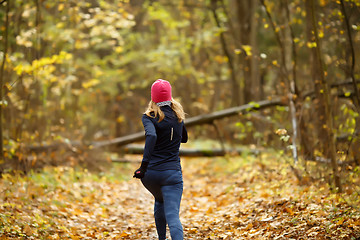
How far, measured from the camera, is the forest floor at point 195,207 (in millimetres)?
5496

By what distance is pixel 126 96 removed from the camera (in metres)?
22.4

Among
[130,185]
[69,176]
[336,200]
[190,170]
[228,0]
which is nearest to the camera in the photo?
[336,200]

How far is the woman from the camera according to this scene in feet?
15.2

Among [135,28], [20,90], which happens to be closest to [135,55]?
[135,28]

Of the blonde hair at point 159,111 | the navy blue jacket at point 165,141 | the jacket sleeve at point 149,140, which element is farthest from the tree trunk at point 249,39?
the jacket sleeve at point 149,140

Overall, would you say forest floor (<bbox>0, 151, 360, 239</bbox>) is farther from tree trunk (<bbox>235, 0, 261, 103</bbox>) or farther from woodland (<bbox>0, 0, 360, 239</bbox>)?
tree trunk (<bbox>235, 0, 261, 103</bbox>)

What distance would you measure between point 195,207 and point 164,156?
12.0 ft

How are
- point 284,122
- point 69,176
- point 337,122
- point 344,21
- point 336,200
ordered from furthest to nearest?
point 69,176 < point 284,122 < point 337,122 < point 344,21 < point 336,200

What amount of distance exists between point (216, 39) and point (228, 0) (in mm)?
2734

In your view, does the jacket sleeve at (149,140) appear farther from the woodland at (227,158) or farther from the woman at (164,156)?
the woodland at (227,158)

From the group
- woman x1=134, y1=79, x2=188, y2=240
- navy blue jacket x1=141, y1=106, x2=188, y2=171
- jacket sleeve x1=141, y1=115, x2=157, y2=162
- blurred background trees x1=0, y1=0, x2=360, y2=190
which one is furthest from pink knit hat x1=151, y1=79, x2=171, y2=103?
blurred background trees x1=0, y1=0, x2=360, y2=190

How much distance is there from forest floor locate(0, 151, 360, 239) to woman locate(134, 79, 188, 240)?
4.64 feet

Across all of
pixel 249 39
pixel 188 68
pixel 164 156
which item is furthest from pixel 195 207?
pixel 188 68

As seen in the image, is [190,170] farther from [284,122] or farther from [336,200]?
[336,200]
